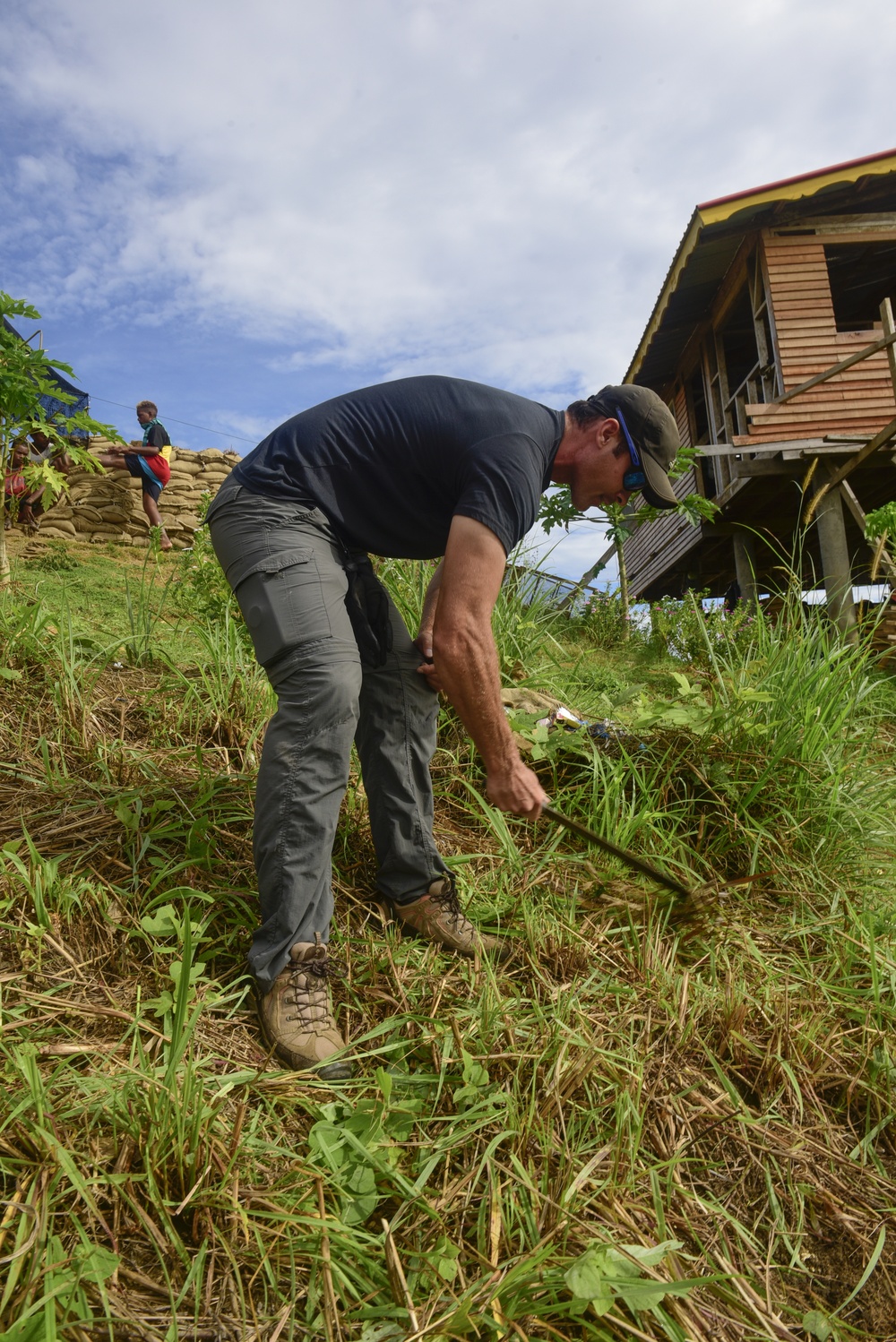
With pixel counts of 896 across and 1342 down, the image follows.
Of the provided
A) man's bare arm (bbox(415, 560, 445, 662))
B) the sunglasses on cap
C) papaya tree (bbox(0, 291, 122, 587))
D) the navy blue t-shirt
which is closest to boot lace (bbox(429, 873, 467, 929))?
man's bare arm (bbox(415, 560, 445, 662))

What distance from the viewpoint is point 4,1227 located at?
123 centimetres

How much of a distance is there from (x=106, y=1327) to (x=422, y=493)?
1766mm

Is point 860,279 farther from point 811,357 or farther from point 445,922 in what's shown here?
point 445,922

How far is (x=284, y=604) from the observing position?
1963 millimetres

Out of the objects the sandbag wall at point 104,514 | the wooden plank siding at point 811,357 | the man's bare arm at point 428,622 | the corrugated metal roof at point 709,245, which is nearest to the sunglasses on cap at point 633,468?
the man's bare arm at point 428,622

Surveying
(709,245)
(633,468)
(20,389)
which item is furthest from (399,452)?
(709,245)

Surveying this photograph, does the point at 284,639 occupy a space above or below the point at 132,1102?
above

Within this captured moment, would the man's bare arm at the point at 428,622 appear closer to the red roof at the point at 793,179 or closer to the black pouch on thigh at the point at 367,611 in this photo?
the black pouch on thigh at the point at 367,611

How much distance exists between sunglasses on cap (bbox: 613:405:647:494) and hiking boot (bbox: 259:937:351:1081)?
1474mm

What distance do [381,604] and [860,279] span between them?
12771mm

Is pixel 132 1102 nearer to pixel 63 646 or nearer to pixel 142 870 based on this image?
pixel 142 870

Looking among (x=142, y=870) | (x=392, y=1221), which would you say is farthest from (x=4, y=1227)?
(x=142, y=870)

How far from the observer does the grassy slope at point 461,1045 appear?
4.33ft

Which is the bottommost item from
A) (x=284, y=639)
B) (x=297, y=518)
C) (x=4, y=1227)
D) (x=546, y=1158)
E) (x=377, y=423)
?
(x=546, y=1158)
